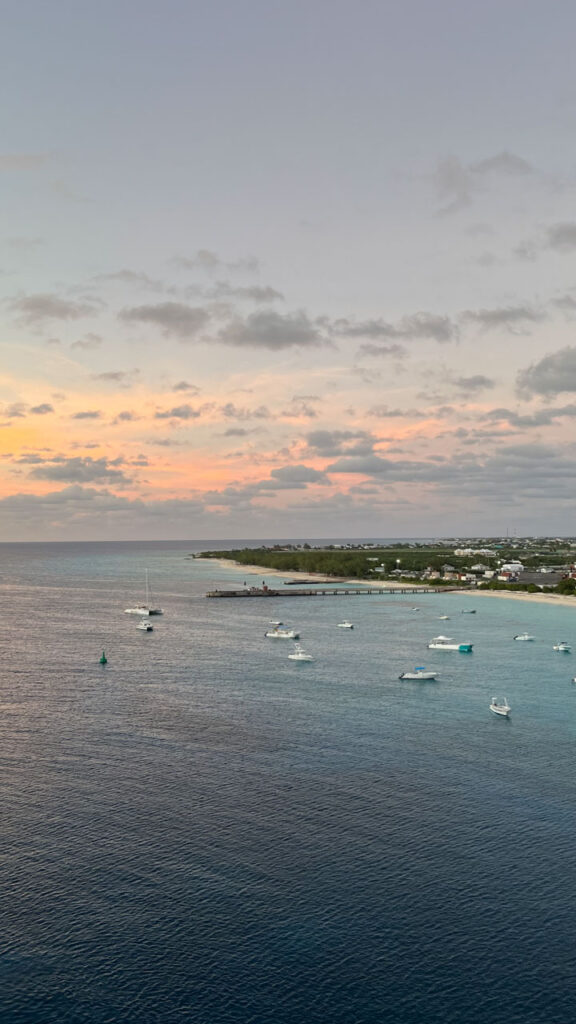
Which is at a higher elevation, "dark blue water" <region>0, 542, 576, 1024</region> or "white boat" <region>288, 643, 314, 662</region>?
"white boat" <region>288, 643, 314, 662</region>

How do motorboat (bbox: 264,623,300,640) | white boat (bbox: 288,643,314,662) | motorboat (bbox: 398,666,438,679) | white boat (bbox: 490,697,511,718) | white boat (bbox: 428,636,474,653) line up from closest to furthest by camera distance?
white boat (bbox: 490,697,511,718) < motorboat (bbox: 398,666,438,679) < white boat (bbox: 288,643,314,662) < white boat (bbox: 428,636,474,653) < motorboat (bbox: 264,623,300,640)

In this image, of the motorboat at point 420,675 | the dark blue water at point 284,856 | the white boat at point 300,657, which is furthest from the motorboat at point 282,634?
the dark blue water at point 284,856

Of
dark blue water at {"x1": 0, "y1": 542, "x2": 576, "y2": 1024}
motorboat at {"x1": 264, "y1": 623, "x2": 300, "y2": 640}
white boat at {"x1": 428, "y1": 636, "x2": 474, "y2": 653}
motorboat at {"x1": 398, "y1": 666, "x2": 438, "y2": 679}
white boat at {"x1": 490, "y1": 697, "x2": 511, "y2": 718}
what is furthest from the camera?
motorboat at {"x1": 264, "y1": 623, "x2": 300, "y2": 640}

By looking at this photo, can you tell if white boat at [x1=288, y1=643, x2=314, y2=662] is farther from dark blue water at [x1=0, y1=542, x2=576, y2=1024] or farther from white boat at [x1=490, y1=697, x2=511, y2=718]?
white boat at [x1=490, y1=697, x2=511, y2=718]

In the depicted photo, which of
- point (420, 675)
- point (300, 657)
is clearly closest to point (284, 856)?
point (420, 675)

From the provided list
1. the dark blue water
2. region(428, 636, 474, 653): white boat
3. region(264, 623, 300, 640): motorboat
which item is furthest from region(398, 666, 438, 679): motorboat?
region(264, 623, 300, 640): motorboat

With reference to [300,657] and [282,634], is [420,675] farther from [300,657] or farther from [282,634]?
[282,634]

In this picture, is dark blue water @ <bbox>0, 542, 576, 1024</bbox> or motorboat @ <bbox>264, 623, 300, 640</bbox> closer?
dark blue water @ <bbox>0, 542, 576, 1024</bbox>

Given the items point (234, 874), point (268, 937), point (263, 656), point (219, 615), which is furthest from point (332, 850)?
point (219, 615)

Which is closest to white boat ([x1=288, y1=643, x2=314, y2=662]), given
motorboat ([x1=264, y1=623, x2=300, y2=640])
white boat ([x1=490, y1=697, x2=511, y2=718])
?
motorboat ([x1=264, y1=623, x2=300, y2=640])
